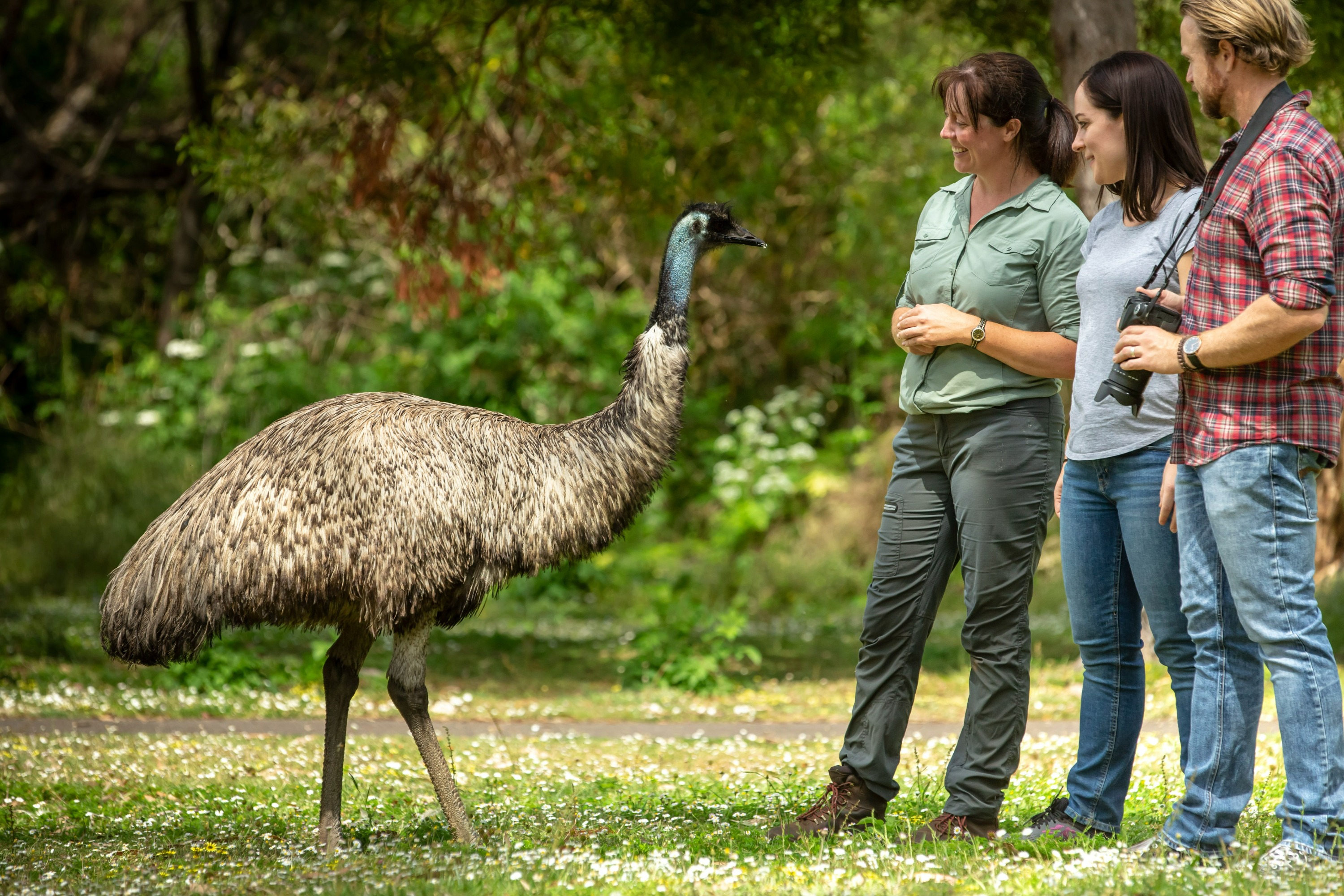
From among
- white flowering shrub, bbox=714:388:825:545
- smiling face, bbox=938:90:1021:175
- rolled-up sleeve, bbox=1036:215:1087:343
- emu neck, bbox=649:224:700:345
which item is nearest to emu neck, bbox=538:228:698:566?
emu neck, bbox=649:224:700:345

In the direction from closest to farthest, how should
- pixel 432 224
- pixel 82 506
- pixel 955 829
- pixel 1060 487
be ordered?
pixel 955 829 < pixel 1060 487 < pixel 432 224 < pixel 82 506

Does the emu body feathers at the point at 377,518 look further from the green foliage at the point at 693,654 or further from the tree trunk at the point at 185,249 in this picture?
the tree trunk at the point at 185,249

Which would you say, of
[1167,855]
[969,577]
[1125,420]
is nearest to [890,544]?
[969,577]

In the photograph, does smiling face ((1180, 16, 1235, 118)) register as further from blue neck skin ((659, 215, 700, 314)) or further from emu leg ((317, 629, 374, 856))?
emu leg ((317, 629, 374, 856))

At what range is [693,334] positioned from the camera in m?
16.4

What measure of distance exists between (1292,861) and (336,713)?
3.07 m

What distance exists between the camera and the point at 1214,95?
3664 mm

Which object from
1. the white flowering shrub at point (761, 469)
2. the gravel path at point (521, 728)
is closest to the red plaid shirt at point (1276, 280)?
the gravel path at point (521, 728)

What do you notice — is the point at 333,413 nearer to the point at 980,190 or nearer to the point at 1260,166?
the point at 980,190

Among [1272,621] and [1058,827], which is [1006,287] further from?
[1058,827]

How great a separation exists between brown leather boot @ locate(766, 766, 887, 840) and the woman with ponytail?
0.04m

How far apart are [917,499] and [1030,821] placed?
112 centimetres

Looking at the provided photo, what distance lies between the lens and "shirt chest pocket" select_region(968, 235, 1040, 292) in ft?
13.8

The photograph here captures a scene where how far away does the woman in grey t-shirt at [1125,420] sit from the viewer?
397 centimetres
